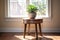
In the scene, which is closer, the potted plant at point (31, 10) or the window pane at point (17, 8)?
the potted plant at point (31, 10)

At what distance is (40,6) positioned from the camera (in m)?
5.26

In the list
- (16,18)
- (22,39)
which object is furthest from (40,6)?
(22,39)

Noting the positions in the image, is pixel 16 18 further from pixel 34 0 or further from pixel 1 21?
pixel 34 0

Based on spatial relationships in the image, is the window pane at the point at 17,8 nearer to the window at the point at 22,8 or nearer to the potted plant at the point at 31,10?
the window at the point at 22,8

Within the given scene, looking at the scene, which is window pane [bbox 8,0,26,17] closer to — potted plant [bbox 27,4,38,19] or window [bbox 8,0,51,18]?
window [bbox 8,0,51,18]

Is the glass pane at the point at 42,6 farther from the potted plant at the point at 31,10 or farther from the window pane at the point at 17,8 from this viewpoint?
the potted plant at the point at 31,10

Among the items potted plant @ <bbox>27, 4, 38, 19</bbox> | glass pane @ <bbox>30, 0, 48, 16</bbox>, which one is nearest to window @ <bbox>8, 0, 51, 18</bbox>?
glass pane @ <bbox>30, 0, 48, 16</bbox>

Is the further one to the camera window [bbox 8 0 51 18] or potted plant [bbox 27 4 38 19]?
window [bbox 8 0 51 18]

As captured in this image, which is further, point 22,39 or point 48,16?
point 48,16

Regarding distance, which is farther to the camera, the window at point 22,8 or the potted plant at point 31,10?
the window at point 22,8

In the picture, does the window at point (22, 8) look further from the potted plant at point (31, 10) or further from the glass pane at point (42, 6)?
the potted plant at point (31, 10)

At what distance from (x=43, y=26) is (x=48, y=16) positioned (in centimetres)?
44

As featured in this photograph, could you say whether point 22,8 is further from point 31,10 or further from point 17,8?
point 31,10

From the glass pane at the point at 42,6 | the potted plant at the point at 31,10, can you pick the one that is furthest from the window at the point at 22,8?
the potted plant at the point at 31,10
